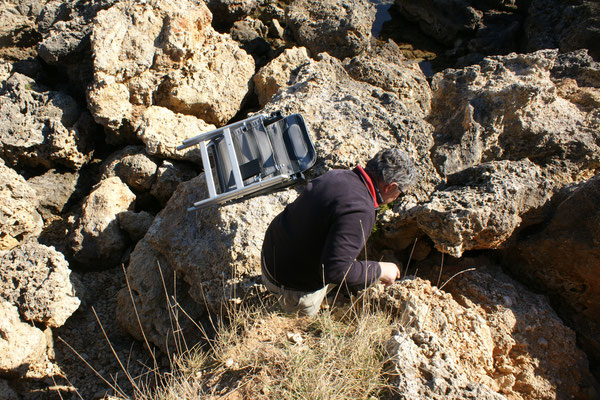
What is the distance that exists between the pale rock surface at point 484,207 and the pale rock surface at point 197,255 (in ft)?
4.45

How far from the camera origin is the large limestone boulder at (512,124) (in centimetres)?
495

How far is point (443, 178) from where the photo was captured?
15.4 ft

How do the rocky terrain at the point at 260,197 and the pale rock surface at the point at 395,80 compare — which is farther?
the pale rock surface at the point at 395,80

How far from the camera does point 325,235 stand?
3.09m

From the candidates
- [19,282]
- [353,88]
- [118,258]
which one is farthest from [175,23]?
[19,282]

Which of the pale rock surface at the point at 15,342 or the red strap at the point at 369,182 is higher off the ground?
the red strap at the point at 369,182

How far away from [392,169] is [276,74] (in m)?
3.57

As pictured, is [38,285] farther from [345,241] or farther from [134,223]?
[345,241]

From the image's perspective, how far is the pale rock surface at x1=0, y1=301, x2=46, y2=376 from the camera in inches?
156

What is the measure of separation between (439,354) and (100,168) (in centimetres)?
498

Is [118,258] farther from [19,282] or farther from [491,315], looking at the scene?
[491,315]

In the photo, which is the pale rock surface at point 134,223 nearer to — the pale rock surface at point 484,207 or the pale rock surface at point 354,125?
the pale rock surface at point 354,125

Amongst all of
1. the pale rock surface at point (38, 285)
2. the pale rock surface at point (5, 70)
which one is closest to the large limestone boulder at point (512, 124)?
the pale rock surface at point (38, 285)

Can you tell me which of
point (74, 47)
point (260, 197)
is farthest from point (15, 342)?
point (74, 47)
